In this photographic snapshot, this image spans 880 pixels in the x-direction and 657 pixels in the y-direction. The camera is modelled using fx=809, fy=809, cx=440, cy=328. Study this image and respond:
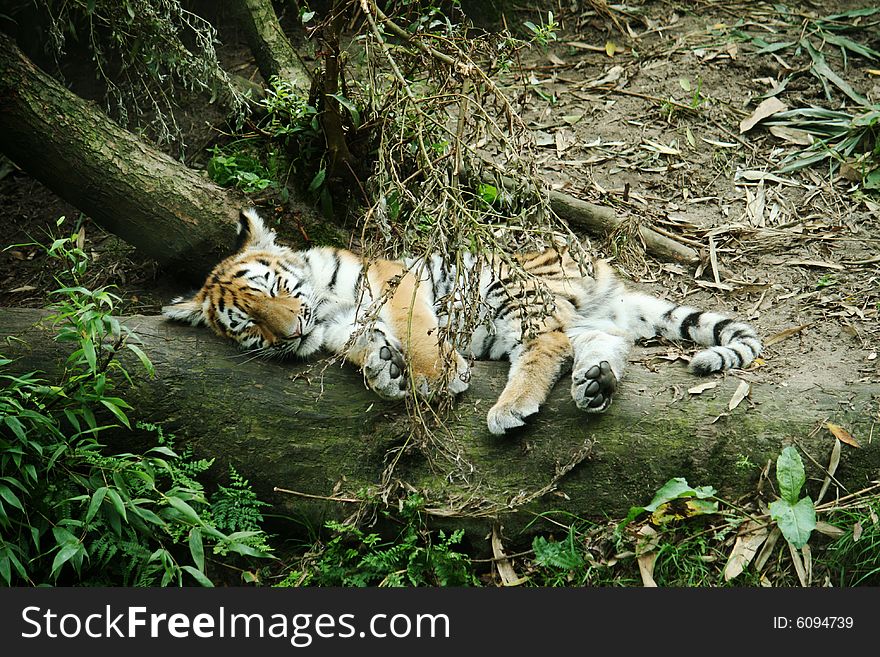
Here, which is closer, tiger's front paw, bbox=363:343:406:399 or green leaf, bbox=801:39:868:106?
tiger's front paw, bbox=363:343:406:399

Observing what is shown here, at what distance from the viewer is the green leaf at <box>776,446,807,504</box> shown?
301 cm

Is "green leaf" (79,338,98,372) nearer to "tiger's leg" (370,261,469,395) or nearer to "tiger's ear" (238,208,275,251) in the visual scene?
Result: "tiger's leg" (370,261,469,395)

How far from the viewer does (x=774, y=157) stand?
5430 millimetres

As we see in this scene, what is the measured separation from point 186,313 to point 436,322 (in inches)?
45.1

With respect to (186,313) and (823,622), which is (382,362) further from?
(823,622)

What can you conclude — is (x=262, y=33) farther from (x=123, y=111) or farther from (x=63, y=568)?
(x=63, y=568)

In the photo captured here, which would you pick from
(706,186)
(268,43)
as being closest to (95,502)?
(268,43)

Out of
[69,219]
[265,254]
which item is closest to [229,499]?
[265,254]

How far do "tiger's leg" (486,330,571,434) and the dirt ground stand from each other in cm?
46

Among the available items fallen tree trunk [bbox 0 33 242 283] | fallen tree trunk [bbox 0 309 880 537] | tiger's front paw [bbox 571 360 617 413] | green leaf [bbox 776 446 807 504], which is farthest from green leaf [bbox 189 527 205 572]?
green leaf [bbox 776 446 807 504]

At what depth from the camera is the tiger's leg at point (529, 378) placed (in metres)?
3.35

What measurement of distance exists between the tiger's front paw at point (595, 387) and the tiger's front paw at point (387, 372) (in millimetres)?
718

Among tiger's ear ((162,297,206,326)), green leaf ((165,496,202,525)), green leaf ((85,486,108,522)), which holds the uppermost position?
tiger's ear ((162,297,206,326))

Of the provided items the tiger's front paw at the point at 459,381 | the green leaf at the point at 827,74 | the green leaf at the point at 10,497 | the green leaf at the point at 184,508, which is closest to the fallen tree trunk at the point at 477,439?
the tiger's front paw at the point at 459,381
